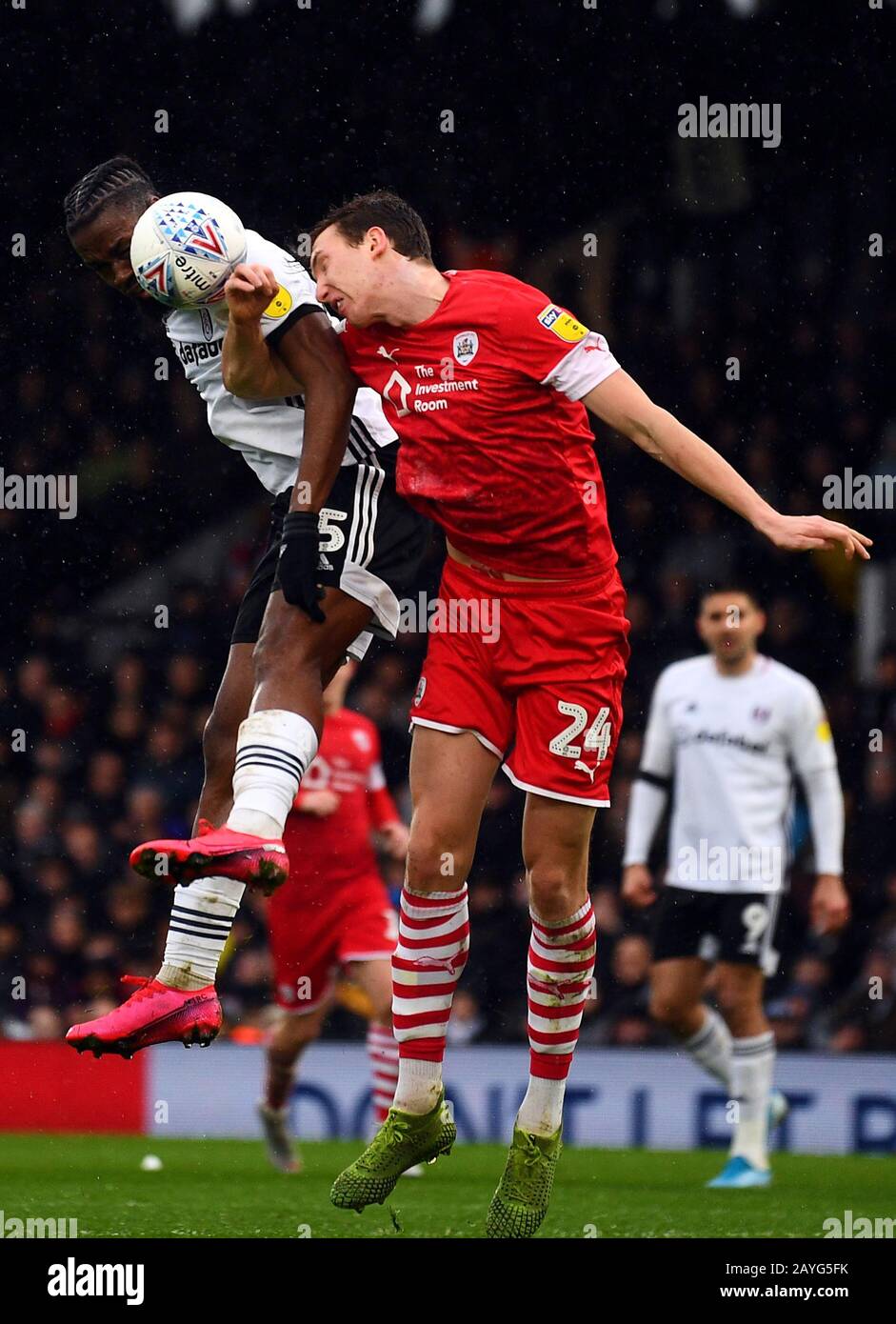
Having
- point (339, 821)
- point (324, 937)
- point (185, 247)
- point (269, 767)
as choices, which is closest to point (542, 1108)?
point (269, 767)

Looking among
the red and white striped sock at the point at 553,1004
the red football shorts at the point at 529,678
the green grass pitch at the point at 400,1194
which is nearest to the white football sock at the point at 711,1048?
the green grass pitch at the point at 400,1194

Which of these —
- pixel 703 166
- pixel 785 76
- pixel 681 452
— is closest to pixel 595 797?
pixel 681 452

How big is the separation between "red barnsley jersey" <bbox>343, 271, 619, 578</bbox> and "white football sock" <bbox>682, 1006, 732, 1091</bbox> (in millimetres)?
3466

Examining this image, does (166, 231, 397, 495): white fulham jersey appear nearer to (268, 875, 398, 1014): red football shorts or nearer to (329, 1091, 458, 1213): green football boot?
(329, 1091, 458, 1213): green football boot

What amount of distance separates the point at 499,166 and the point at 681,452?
5069 millimetres

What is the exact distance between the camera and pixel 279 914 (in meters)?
8.34

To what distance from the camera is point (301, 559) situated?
470 centimetres

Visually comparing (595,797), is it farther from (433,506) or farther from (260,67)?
(260,67)

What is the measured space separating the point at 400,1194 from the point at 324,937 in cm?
152

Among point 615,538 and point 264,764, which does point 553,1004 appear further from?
point 615,538

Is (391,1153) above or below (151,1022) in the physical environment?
below

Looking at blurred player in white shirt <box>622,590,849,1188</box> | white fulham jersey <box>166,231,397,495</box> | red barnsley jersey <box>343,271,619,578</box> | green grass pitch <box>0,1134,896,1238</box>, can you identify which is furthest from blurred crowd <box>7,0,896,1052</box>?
red barnsley jersey <box>343,271,619,578</box>

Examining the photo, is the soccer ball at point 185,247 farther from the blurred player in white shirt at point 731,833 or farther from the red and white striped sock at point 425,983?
the blurred player in white shirt at point 731,833

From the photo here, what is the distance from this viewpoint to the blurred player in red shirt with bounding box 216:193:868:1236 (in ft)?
16.0
